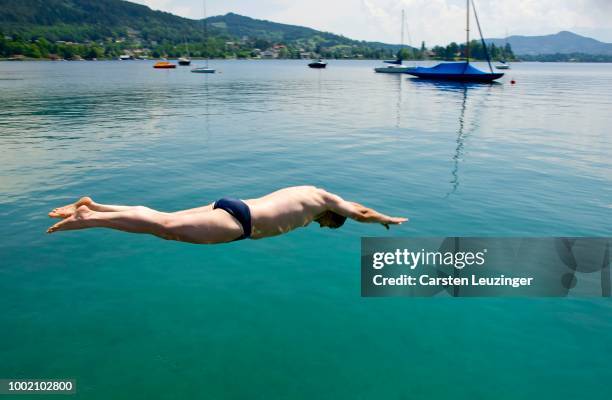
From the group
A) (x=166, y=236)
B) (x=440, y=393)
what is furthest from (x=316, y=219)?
(x=440, y=393)

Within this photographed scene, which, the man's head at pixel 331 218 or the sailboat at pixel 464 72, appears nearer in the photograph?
the man's head at pixel 331 218

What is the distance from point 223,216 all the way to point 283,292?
4401 mm

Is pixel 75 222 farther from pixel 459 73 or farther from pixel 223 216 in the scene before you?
pixel 459 73

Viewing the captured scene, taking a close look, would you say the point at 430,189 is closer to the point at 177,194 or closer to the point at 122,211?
the point at 177,194

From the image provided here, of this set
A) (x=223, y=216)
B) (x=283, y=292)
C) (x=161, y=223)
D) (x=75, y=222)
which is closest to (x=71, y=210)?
(x=75, y=222)

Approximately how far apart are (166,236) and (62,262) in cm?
685

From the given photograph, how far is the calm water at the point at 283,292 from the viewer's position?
300 inches

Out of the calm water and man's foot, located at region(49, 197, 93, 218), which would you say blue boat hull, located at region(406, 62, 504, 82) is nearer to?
the calm water

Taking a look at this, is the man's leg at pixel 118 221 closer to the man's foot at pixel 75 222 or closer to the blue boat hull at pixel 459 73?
the man's foot at pixel 75 222

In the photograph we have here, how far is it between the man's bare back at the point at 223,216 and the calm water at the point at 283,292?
8.62ft

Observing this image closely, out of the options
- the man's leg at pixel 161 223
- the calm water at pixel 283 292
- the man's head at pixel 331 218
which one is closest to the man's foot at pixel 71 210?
the man's leg at pixel 161 223

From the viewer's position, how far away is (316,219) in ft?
24.5

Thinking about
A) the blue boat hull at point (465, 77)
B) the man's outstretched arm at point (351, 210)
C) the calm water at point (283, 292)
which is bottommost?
the calm water at point (283, 292)

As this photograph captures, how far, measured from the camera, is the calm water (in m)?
7.61
